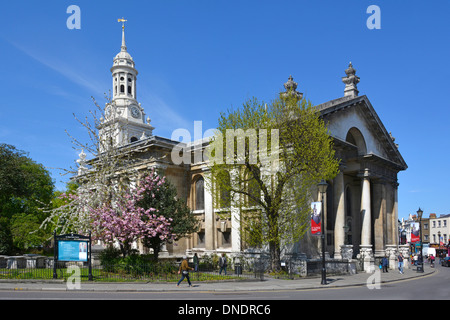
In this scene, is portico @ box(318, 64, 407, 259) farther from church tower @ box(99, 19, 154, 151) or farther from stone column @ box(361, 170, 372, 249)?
church tower @ box(99, 19, 154, 151)

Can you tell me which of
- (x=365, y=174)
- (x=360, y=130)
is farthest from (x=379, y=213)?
(x=360, y=130)

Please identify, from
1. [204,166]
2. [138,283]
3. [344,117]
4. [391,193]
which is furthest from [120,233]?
[391,193]

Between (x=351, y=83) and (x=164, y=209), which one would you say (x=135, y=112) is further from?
(x=164, y=209)

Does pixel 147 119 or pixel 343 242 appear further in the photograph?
pixel 147 119

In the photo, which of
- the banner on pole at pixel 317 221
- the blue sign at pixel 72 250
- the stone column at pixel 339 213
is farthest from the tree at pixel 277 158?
the blue sign at pixel 72 250

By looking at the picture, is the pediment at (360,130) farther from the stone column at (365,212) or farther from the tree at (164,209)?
the tree at (164,209)

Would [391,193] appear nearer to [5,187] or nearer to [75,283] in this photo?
[75,283]

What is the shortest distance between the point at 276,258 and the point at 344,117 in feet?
50.0

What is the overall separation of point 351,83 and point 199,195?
59.5 ft

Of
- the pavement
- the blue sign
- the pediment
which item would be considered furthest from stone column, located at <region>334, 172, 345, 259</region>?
the blue sign

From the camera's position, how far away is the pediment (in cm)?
3662

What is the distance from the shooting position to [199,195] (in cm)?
4425

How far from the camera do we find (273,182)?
30031mm

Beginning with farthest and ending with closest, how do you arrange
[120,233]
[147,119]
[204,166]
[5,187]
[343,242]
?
[147,119] → [5,187] → [204,166] → [343,242] → [120,233]
